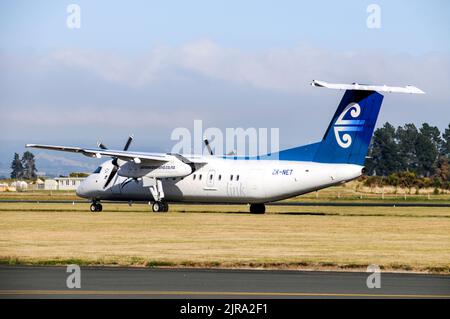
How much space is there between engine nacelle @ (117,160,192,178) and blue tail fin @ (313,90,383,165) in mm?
9458

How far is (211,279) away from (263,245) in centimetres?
1095

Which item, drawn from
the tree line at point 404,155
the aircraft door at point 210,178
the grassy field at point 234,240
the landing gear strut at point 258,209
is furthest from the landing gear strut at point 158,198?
the tree line at point 404,155

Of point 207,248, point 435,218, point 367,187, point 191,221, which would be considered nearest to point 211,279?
point 207,248

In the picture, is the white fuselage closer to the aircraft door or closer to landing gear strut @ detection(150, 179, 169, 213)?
the aircraft door

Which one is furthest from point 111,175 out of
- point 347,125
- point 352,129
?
point 352,129

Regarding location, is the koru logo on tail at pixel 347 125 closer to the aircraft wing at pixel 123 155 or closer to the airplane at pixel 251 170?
the airplane at pixel 251 170

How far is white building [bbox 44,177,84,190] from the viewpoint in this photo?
140875 millimetres

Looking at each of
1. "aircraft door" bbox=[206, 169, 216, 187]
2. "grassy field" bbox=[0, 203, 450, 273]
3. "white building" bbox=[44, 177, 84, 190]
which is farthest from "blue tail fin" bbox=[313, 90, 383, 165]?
"white building" bbox=[44, 177, 84, 190]

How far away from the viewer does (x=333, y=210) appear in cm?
5772

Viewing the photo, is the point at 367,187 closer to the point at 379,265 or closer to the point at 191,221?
the point at 191,221

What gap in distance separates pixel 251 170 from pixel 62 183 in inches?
3801

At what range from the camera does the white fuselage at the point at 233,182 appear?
49.1 m

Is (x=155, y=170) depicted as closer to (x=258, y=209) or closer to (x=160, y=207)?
(x=160, y=207)

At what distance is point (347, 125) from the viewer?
4922 cm
